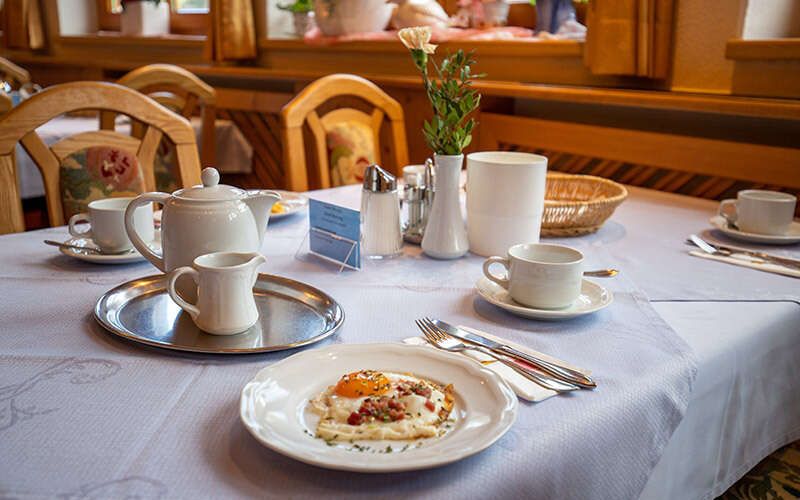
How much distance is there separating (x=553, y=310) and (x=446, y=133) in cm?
33

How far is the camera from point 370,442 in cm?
56

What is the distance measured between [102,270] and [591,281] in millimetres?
681

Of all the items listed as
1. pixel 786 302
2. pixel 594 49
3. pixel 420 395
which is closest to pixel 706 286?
pixel 786 302

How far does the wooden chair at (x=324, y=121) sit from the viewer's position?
5.98 ft

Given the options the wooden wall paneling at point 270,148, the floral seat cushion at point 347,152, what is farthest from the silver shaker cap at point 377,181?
the wooden wall paneling at point 270,148

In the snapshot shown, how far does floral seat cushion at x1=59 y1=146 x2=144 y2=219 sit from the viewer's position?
4.89 feet

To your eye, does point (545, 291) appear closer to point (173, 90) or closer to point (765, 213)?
point (765, 213)

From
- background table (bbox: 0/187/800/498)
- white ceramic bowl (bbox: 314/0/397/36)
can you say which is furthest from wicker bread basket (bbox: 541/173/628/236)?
white ceramic bowl (bbox: 314/0/397/36)

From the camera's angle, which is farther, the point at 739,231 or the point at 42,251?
the point at 739,231

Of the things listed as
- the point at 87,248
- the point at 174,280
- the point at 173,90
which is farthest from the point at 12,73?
the point at 174,280

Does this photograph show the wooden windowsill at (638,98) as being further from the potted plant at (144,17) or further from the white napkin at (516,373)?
the potted plant at (144,17)

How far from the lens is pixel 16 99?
121 inches

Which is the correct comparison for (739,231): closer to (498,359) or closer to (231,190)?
(498,359)

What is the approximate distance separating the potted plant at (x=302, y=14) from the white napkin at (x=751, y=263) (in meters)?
2.54
